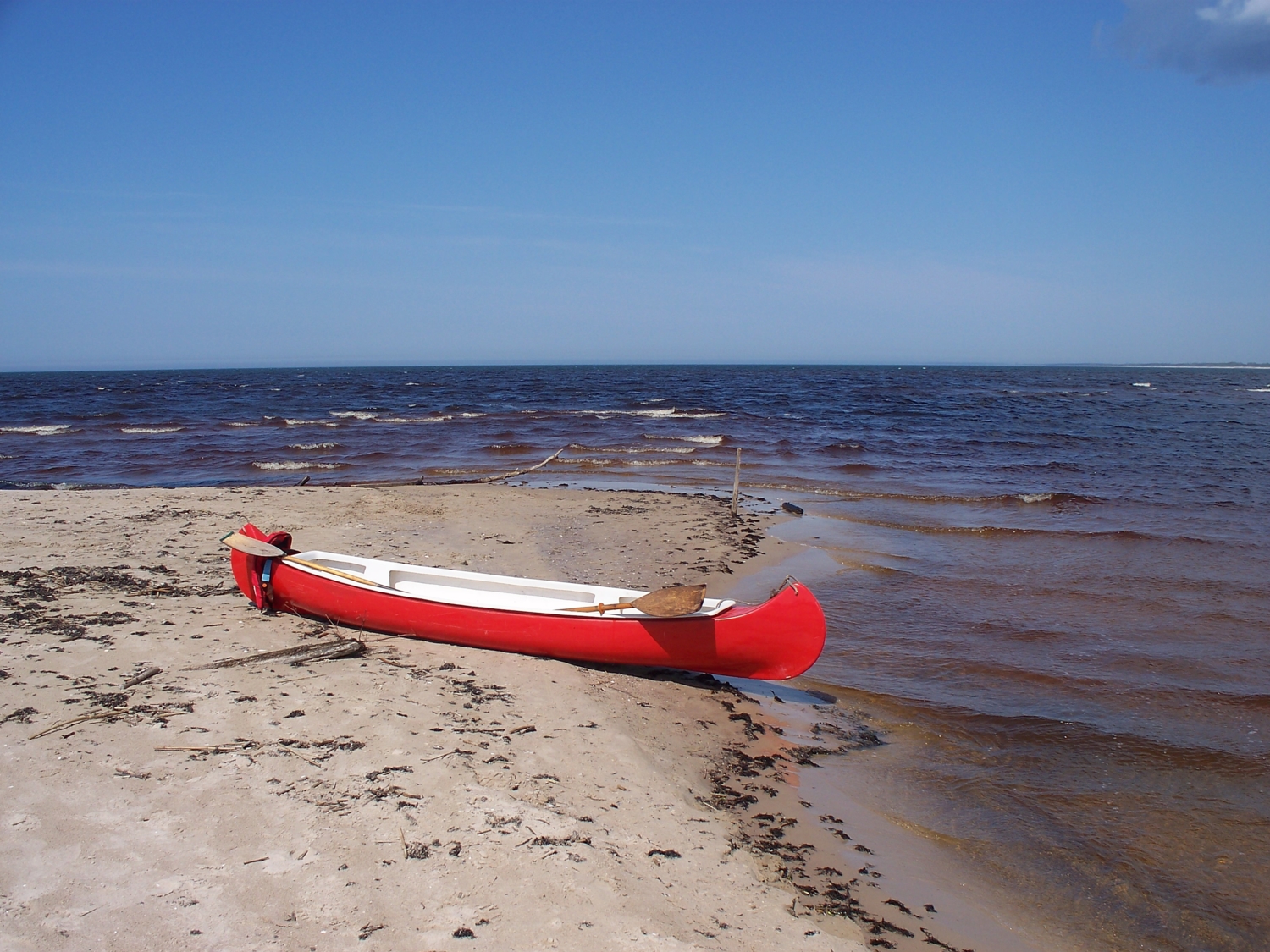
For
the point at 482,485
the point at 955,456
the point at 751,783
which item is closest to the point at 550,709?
the point at 751,783

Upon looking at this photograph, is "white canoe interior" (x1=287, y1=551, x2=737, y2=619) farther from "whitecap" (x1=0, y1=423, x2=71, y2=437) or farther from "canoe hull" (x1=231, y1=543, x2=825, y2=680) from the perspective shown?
"whitecap" (x1=0, y1=423, x2=71, y2=437)

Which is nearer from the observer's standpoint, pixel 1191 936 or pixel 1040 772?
pixel 1191 936

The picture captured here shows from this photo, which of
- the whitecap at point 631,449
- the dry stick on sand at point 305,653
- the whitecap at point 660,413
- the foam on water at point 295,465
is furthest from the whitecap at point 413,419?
the dry stick on sand at point 305,653

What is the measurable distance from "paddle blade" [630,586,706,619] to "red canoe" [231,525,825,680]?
0.25ft

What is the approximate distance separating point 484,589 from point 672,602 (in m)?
2.27

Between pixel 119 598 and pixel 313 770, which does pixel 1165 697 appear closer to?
pixel 313 770

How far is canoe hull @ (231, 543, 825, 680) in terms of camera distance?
21.0ft

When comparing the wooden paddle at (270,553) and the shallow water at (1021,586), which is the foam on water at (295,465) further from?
the wooden paddle at (270,553)

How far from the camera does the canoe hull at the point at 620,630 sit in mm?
6387

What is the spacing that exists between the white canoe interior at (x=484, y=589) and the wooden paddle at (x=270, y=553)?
0.30ft

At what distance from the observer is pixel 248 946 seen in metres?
3.24

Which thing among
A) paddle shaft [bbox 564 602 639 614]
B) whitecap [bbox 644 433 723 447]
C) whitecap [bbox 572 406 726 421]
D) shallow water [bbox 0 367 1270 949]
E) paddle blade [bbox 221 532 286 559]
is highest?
whitecap [bbox 572 406 726 421]

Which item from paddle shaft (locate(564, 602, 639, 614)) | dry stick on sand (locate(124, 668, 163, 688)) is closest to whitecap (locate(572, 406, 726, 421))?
paddle shaft (locate(564, 602, 639, 614))

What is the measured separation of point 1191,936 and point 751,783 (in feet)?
8.35
